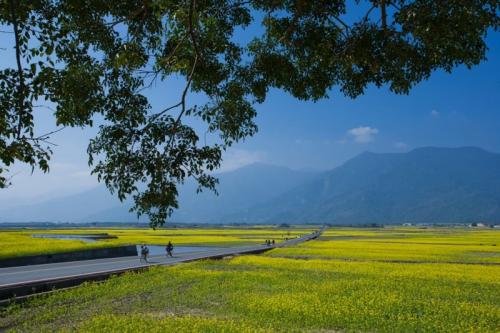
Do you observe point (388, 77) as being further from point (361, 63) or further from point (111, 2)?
point (111, 2)

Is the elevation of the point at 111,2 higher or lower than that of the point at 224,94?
higher

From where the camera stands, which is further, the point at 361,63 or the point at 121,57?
the point at 361,63

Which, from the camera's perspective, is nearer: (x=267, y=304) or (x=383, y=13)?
(x=383, y=13)

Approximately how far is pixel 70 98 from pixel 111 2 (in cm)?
238

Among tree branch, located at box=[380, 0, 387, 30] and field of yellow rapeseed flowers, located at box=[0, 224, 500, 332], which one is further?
field of yellow rapeseed flowers, located at box=[0, 224, 500, 332]

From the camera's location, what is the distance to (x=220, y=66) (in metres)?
11.0

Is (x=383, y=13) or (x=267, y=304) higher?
(x=383, y=13)

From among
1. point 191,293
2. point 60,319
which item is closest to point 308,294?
point 191,293

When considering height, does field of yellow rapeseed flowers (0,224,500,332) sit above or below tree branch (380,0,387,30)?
below

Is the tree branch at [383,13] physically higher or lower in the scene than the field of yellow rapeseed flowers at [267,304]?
higher

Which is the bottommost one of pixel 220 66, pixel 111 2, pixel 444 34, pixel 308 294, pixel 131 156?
pixel 308 294

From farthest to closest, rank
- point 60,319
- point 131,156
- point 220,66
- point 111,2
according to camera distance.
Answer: point 60,319 < point 220,66 < point 111,2 < point 131,156

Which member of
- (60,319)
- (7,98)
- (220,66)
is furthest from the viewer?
(60,319)

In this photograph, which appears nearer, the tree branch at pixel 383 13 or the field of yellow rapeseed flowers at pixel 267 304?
the tree branch at pixel 383 13
